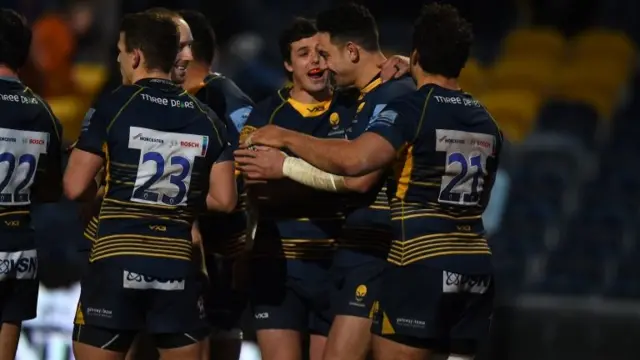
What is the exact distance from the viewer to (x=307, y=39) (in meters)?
A: 7.82

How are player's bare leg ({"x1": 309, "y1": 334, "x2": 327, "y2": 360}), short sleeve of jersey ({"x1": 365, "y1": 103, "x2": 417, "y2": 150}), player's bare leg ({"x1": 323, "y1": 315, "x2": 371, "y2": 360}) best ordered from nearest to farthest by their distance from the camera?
short sleeve of jersey ({"x1": 365, "y1": 103, "x2": 417, "y2": 150}), player's bare leg ({"x1": 323, "y1": 315, "x2": 371, "y2": 360}), player's bare leg ({"x1": 309, "y1": 334, "x2": 327, "y2": 360})

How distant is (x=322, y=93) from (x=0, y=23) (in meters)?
1.82

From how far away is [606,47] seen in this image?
50.2ft

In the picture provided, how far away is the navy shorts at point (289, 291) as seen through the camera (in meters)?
7.63

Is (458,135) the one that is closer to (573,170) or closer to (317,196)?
(317,196)

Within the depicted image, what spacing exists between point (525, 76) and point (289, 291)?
8.03m

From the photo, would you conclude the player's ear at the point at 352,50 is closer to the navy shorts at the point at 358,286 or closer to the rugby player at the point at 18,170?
the navy shorts at the point at 358,286

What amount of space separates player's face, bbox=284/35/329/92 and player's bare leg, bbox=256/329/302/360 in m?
1.33

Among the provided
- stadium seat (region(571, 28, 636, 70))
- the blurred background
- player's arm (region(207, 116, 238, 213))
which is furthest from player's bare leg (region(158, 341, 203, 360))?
stadium seat (region(571, 28, 636, 70))

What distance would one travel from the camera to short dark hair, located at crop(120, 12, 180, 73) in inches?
260

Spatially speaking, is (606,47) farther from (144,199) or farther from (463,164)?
(144,199)

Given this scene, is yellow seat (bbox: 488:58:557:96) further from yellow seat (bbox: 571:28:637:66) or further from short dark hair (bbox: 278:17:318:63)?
short dark hair (bbox: 278:17:318:63)

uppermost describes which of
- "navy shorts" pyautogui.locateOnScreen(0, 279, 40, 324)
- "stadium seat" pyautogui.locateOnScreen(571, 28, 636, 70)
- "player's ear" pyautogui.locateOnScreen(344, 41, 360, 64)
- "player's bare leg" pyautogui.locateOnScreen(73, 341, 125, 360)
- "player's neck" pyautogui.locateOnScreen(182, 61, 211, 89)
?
"stadium seat" pyautogui.locateOnScreen(571, 28, 636, 70)

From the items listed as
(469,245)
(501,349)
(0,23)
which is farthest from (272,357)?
(501,349)
